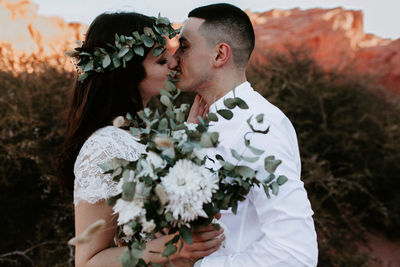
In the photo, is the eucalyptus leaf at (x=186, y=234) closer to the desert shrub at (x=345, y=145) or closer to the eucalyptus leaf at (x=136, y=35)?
the eucalyptus leaf at (x=136, y=35)

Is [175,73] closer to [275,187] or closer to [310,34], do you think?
[275,187]

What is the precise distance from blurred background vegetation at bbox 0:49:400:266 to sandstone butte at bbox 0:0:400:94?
336 cm

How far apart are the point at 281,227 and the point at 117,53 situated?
4.27ft

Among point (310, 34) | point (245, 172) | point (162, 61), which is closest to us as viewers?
point (245, 172)

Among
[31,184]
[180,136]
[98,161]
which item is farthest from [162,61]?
[31,184]

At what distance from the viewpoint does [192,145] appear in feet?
3.65

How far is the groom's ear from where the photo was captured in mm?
2047

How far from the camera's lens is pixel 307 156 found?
18.2 ft

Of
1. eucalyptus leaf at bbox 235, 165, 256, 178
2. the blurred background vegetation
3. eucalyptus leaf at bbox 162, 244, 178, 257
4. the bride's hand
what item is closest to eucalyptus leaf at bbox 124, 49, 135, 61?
the bride's hand

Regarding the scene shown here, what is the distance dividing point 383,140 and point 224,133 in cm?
554

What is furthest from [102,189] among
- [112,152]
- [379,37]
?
[379,37]

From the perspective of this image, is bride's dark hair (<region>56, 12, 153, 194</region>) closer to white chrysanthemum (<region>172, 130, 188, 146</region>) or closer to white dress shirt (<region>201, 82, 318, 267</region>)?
white dress shirt (<region>201, 82, 318, 267</region>)

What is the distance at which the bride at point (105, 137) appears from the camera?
1576mm

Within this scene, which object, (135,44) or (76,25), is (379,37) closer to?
(76,25)
